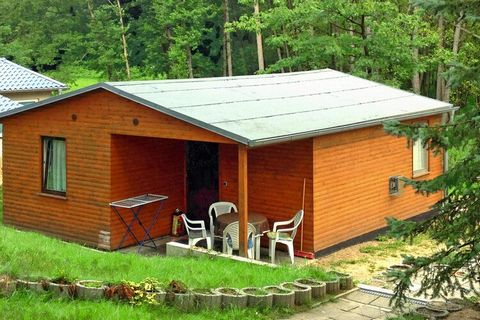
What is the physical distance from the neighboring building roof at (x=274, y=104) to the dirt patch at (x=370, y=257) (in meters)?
2.42

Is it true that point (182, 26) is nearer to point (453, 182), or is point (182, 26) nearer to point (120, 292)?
point (120, 292)

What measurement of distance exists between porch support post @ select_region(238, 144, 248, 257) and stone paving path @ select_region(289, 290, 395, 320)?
2.53 m

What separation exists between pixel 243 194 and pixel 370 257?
3.10 meters

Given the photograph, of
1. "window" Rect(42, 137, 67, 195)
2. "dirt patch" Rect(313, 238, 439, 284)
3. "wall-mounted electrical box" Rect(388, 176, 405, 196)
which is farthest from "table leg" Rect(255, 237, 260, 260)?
"window" Rect(42, 137, 67, 195)

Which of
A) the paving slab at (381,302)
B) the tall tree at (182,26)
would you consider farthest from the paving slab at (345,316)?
the tall tree at (182,26)

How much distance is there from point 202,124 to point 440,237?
5.44 m

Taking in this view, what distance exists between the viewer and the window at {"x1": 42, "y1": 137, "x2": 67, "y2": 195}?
15.0 meters

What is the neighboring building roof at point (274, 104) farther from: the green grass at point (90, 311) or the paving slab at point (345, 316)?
the green grass at point (90, 311)

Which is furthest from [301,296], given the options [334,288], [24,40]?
[24,40]

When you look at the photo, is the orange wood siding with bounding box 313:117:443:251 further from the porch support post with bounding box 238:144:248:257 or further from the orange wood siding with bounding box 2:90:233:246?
the orange wood siding with bounding box 2:90:233:246

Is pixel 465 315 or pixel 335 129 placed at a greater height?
pixel 335 129

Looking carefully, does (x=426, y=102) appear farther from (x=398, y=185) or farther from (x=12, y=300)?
(x=12, y=300)

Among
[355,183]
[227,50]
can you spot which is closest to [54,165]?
[355,183]

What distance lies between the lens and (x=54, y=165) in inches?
595
